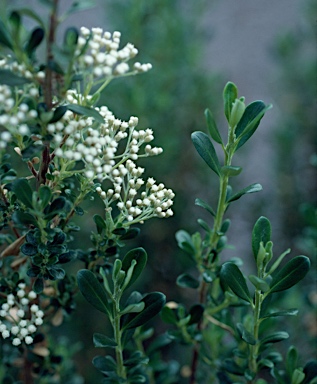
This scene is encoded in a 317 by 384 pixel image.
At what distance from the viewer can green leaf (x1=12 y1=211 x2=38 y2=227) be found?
446mm

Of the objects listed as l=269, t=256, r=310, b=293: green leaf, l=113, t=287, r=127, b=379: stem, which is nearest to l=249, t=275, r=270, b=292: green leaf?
l=269, t=256, r=310, b=293: green leaf

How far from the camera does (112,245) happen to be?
547 millimetres

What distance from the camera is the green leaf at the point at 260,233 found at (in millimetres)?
520

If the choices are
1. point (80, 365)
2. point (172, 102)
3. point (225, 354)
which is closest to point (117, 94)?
point (172, 102)

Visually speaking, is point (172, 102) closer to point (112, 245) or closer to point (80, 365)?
point (80, 365)

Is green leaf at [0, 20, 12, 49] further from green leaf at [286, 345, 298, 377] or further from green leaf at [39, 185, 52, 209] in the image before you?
green leaf at [286, 345, 298, 377]

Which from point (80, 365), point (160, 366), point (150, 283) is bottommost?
point (80, 365)

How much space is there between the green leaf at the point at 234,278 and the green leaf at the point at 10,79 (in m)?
0.25

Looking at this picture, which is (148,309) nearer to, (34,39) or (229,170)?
(229,170)

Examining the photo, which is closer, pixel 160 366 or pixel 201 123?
pixel 160 366

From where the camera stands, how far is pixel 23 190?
441 millimetres

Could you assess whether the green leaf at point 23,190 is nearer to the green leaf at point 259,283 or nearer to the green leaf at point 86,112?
the green leaf at point 86,112

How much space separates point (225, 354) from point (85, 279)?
11.3 inches

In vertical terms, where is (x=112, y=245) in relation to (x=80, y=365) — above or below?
above
